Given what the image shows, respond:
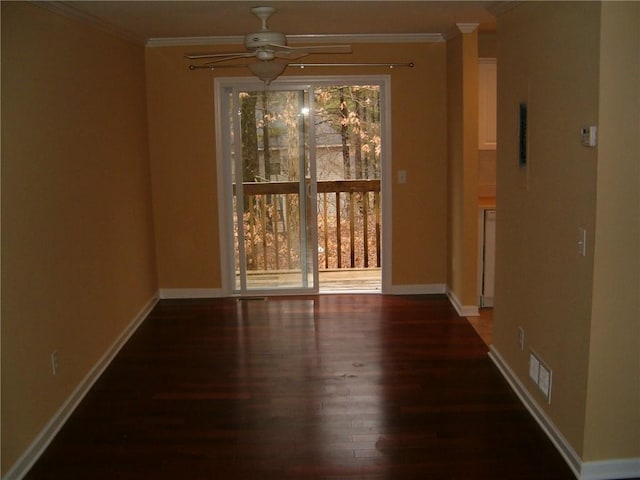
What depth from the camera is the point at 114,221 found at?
4.81 meters

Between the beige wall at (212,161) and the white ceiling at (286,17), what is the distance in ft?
1.14

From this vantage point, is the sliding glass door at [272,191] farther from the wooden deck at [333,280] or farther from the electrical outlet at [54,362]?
the electrical outlet at [54,362]

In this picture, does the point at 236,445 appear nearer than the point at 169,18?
Yes

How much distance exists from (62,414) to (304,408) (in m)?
1.35

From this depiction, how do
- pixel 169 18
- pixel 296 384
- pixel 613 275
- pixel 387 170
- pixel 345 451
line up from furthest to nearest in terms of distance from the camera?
pixel 387 170 < pixel 169 18 < pixel 296 384 < pixel 345 451 < pixel 613 275

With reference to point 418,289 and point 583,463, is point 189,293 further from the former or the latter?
point 583,463

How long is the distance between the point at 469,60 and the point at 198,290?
316 cm

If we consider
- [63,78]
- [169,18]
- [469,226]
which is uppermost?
[169,18]

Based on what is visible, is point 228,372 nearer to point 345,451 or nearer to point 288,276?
point 345,451

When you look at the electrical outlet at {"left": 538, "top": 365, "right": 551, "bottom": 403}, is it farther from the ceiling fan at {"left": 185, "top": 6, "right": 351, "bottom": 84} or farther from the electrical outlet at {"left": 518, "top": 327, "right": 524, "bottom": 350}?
the ceiling fan at {"left": 185, "top": 6, "right": 351, "bottom": 84}

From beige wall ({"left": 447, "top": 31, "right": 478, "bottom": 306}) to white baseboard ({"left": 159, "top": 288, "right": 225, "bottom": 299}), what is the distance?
2.20 meters


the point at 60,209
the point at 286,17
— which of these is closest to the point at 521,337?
the point at 286,17

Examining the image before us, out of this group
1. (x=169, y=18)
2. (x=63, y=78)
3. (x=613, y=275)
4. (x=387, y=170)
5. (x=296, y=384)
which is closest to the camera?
(x=613, y=275)

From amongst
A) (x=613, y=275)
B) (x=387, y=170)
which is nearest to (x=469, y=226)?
(x=387, y=170)
